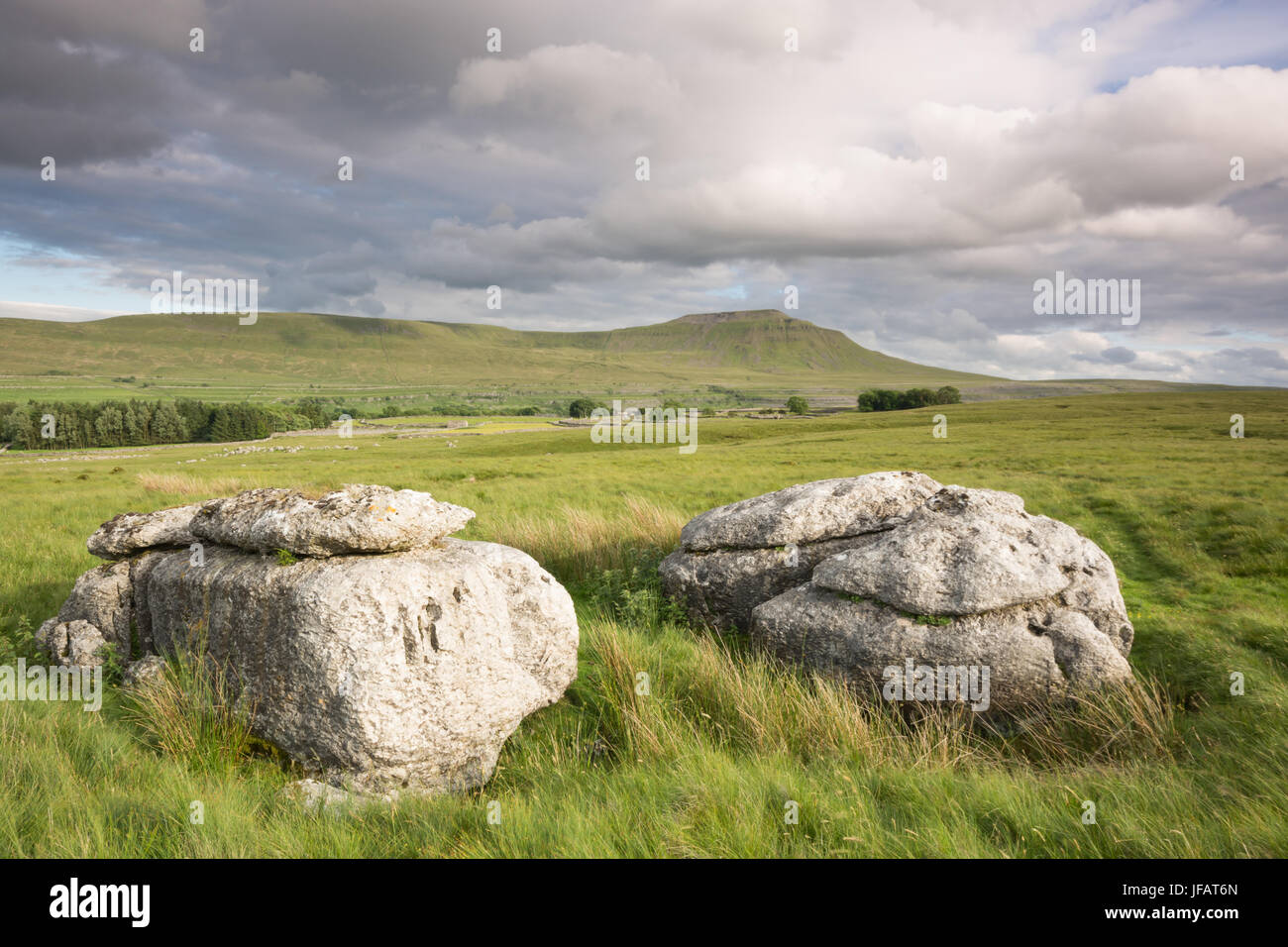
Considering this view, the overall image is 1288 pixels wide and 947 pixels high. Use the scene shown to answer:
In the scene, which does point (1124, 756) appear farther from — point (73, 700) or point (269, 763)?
point (73, 700)

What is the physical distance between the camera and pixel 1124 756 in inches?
269

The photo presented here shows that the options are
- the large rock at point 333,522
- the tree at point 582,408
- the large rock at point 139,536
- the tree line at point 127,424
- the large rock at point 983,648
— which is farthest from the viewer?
the tree at point 582,408

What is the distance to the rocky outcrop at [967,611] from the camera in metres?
7.85

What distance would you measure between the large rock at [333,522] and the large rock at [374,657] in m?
0.18

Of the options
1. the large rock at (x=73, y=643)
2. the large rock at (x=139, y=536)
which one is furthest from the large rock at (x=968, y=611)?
the large rock at (x=73, y=643)

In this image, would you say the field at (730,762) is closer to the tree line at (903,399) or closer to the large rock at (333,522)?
the large rock at (333,522)

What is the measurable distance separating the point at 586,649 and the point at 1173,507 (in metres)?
18.3

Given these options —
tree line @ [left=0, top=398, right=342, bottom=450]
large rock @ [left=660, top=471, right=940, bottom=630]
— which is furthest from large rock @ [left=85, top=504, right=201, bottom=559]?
tree line @ [left=0, top=398, right=342, bottom=450]

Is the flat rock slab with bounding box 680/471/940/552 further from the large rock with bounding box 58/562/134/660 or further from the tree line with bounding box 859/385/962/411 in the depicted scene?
the tree line with bounding box 859/385/962/411

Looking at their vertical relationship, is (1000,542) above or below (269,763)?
above
